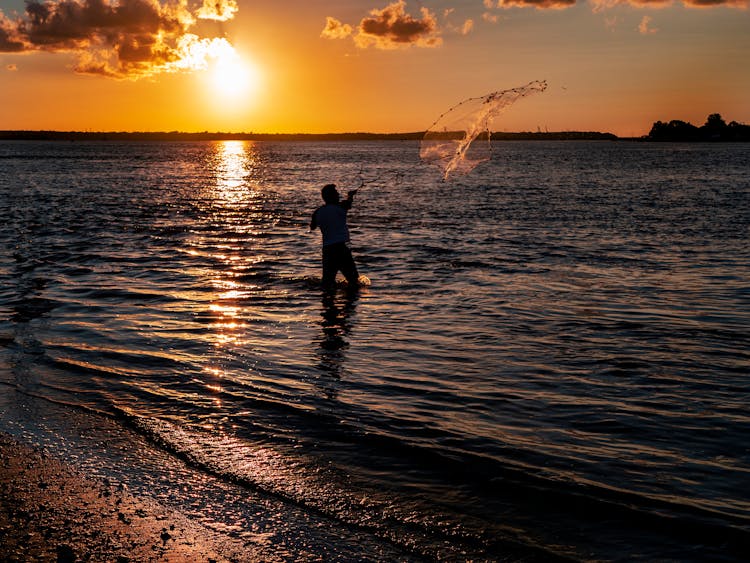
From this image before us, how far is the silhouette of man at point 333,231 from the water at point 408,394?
0.57m

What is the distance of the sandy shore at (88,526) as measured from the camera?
15.5 feet

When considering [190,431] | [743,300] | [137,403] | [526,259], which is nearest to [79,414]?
[137,403]

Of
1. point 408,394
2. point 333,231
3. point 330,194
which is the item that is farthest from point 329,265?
point 408,394

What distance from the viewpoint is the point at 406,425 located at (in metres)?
7.54

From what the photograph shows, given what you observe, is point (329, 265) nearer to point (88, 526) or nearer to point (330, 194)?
point (330, 194)

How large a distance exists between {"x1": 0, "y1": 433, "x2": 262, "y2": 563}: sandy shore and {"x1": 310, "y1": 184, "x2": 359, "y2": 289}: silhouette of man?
913 centimetres

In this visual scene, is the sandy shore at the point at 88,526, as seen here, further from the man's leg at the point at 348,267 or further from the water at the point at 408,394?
the man's leg at the point at 348,267

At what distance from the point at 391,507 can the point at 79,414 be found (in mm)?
3835

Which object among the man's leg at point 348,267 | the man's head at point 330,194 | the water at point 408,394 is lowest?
the water at point 408,394

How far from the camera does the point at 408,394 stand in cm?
861

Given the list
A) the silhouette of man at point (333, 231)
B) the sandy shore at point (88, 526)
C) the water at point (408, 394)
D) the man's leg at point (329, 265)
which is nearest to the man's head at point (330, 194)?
the silhouette of man at point (333, 231)

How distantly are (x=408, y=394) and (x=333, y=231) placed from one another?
674cm

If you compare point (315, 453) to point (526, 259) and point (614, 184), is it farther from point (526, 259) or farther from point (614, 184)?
point (614, 184)

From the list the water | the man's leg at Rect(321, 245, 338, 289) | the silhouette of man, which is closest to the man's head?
the silhouette of man
